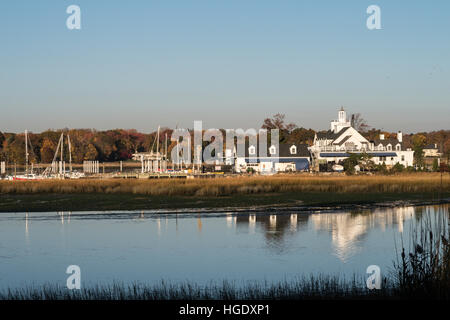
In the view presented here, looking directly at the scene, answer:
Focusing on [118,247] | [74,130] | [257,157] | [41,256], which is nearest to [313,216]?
[118,247]

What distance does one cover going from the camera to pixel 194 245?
26453mm

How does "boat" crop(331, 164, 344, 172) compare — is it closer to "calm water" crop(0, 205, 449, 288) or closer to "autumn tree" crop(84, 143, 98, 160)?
"calm water" crop(0, 205, 449, 288)

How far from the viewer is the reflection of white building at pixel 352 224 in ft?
82.6

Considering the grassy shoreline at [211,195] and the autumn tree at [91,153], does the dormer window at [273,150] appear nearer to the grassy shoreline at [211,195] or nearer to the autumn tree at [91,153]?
the grassy shoreline at [211,195]

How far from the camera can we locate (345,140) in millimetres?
111750

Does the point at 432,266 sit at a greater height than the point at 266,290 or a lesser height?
greater

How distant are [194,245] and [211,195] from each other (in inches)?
998

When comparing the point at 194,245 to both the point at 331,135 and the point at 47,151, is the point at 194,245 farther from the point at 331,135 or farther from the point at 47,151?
the point at 47,151

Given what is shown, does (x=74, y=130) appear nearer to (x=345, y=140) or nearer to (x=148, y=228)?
(x=345, y=140)

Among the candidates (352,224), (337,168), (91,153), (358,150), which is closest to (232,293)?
(352,224)

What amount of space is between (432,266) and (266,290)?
4237 mm

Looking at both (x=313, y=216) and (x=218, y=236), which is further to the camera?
(x=313, y=216)

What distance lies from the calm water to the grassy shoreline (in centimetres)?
594

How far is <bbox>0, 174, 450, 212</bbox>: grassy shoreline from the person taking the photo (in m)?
45.2
